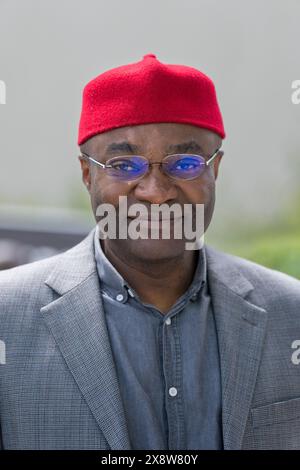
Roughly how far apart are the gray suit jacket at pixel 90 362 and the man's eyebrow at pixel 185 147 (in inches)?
20.8

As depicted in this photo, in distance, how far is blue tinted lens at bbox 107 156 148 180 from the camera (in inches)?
96.7

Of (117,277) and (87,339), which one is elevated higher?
→ (117,277)

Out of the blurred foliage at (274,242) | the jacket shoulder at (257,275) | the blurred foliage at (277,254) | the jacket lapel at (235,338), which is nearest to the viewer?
the jacket lapel at (235,338)

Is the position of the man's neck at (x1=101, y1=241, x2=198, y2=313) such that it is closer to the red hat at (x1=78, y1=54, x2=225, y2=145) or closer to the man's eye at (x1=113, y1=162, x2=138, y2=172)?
the man's eye at (x1=113, y1=162, x2=138, y2=172)

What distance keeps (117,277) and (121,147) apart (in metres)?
0.46

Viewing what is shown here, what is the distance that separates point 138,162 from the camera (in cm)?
246

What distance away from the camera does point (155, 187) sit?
96.6 inches

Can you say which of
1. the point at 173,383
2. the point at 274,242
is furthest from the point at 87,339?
the point at 274,242

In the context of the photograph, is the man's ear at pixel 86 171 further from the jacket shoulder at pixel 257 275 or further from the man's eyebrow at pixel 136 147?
the jacket shoulder at pixel 257 275

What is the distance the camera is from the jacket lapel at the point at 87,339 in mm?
2410

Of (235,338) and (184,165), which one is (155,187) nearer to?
(184,165)

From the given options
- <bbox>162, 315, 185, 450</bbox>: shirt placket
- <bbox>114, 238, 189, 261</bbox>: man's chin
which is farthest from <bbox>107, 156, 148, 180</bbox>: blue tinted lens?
<bbox>162, 315, 185, 450</bbox>: shirt placket

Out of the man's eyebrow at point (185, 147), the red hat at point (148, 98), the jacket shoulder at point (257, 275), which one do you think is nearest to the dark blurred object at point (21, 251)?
the jacket shoulder at point (257, 275)
